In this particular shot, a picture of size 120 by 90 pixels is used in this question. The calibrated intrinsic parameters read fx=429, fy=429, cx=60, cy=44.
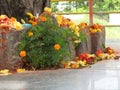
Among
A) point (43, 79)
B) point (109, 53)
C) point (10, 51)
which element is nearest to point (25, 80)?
point (43, 79)

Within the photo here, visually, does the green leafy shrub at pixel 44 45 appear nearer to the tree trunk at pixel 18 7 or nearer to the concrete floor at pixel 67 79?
the concrete floor at pixel 67 79

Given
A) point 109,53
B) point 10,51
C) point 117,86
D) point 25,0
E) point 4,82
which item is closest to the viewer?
point 117,86

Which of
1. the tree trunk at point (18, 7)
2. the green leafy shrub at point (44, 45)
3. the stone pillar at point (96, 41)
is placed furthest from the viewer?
the stone pillar at point (96, 41)

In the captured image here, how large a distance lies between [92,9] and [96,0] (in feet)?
1.12

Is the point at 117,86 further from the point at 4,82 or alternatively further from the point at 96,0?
the point at 96,0

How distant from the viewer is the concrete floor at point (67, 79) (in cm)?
435

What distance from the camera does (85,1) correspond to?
11.9 meters

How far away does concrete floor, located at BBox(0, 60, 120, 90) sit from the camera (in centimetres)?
435

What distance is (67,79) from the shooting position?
15.9 ft

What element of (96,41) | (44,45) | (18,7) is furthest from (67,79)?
(96,41)

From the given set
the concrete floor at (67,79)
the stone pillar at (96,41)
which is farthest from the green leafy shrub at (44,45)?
the stone pillar at (96,41)

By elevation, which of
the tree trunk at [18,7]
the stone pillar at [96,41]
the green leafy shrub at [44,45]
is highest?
the tree trunk at [18,7]

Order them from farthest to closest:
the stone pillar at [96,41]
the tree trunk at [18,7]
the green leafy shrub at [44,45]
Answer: the stone pillar at [96,41] < the tree trunk at [18,7] < the green leafy shrub at [44,45]

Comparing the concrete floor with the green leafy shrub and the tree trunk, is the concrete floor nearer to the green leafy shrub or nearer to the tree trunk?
the green leafy shrub
